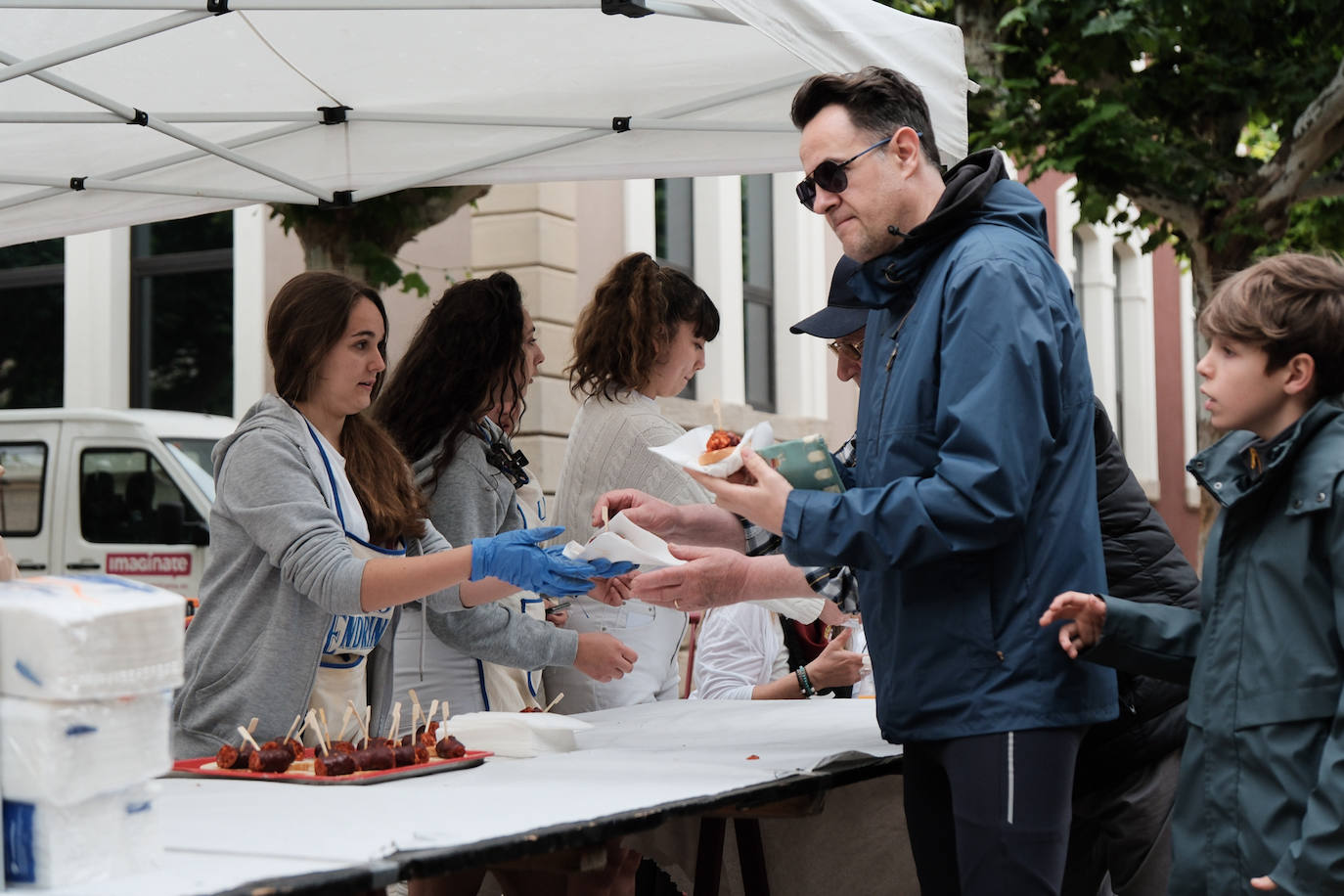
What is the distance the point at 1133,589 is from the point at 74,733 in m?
1.97

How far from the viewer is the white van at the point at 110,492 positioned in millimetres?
9445

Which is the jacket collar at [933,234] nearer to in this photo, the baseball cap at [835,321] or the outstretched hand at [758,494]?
the outstretched hand at [758,494]

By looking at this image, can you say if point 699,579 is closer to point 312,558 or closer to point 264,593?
point 312,558

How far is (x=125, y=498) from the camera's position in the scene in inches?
381

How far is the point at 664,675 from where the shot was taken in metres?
4.49

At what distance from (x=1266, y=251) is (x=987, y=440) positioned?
8.87m

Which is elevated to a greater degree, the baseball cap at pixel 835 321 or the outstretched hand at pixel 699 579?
the baseball cap at pixel 835 321

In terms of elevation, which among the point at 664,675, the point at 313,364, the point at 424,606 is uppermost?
the point at 313,364

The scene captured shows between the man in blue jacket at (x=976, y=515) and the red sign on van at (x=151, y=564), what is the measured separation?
294 inches

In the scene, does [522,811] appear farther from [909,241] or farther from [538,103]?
[538,103]

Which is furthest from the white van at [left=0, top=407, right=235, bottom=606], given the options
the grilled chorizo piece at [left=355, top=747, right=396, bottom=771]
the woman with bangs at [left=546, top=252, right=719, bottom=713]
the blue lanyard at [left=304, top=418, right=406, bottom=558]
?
the grilled chorizo piece at [left=355, top=747, right=396, bottom=771]

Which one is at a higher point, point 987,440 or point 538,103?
point 538,103

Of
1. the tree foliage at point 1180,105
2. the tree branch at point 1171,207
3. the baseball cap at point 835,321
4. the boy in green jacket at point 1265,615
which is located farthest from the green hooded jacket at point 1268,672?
the tree branch at point 1171,207

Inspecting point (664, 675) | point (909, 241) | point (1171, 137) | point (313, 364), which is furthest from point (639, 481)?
point (1171, 137)
